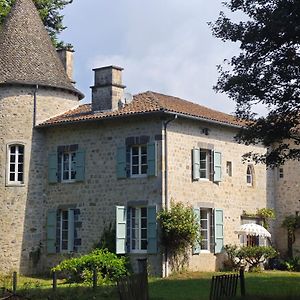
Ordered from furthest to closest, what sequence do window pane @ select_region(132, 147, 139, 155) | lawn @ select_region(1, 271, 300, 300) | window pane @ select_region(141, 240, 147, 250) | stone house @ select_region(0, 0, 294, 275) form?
window pane @ select_region(132, 147, 139, 155), stone house @ select_region(0, 0, 294, 275), window pane @ select_region(141, 240, 147, 250), lawn @ select_region(1, 271, 300, 300)

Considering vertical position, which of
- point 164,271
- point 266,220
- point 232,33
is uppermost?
point 232,33

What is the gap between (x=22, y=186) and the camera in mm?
28281

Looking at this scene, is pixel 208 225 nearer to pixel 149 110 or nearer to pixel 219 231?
pixel 219 231

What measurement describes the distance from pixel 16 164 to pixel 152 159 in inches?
238

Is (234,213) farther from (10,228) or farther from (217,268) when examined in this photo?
(10,228)

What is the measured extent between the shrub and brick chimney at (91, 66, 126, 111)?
16.1ft

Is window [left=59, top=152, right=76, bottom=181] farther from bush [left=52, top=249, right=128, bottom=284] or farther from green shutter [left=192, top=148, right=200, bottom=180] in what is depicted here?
green shutter [left=192, top=148, right=200, bottom=180]

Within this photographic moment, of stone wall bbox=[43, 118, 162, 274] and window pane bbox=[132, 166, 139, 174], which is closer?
stone wall bbox=[43, 118, 162, 274]

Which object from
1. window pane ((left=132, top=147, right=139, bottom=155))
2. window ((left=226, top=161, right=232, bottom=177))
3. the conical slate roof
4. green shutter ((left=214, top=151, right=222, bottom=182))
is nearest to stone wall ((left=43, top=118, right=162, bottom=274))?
window pane ((left=132, top=147, right=139, bottom=155))

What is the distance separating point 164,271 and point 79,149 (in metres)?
6.07

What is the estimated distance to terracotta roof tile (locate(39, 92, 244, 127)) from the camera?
26156mm

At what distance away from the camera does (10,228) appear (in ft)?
91.8

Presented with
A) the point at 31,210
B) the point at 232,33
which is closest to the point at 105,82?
the point at 31,210

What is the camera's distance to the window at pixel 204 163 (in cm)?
2750
